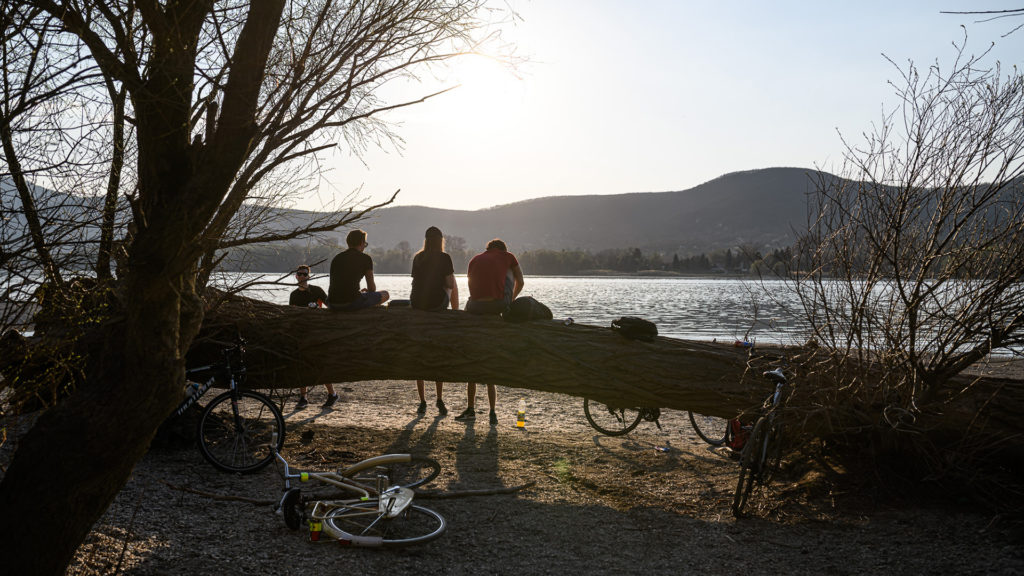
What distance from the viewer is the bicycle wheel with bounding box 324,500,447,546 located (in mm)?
4527

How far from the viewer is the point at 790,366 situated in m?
6.21

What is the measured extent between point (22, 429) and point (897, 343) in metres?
9.10

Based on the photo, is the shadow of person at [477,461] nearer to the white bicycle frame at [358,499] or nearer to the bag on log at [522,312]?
the white bicycle frame at [358,499]

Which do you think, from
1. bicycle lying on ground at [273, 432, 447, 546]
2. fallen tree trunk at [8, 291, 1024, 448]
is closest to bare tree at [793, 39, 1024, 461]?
fallen tree trunk at [8, 291, 1024, 448]

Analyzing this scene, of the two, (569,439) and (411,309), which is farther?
(569,439)

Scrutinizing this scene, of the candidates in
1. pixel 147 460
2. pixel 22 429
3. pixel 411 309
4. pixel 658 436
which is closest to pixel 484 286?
pixel 411 309

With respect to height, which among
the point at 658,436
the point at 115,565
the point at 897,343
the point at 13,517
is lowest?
the point at 658,436

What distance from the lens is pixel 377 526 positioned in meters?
4.81

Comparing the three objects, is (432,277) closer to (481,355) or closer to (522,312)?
(522,312)

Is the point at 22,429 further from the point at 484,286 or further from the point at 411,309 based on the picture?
the point at 484,286

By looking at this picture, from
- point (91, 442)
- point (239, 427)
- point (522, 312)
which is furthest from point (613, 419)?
point (91, 442)

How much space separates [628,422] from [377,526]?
5245 mm

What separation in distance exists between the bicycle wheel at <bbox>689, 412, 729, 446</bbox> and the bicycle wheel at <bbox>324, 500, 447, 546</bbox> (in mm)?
4607

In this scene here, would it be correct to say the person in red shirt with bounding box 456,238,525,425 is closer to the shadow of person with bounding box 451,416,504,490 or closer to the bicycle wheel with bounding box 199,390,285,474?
the shadow of person with bounding box 451,416,504,490
